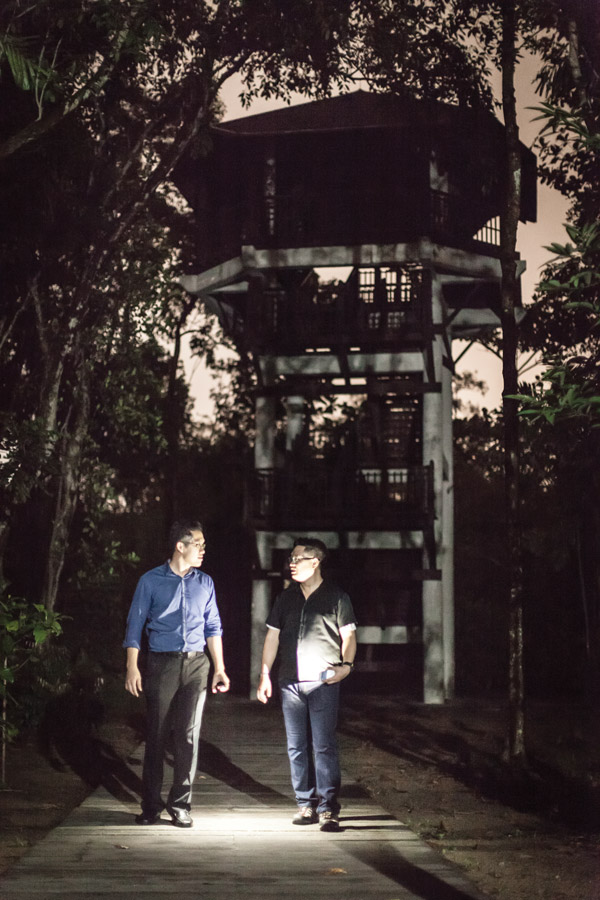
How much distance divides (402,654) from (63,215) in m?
14.1

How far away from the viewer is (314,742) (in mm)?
8797

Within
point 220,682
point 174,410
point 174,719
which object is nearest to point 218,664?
point 220,682

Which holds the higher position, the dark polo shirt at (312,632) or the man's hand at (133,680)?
the dark polo shirt at (312,632)

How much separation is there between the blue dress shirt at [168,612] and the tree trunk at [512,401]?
6178 millimetres

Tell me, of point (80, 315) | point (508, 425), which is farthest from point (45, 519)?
point (508, 425)

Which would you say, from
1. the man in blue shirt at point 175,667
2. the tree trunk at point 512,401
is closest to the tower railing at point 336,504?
the tree trunk at point 512,401

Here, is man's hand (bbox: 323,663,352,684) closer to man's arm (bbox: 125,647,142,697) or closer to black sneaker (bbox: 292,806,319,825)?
black sneaker (bbox: 292,806,319,825)

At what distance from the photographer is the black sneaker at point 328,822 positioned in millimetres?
8609

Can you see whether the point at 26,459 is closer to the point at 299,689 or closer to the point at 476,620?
the point at 299,689

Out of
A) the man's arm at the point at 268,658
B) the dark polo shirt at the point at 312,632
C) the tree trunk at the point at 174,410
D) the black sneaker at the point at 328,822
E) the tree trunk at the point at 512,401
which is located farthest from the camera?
the tree trunk at the point at 174,410

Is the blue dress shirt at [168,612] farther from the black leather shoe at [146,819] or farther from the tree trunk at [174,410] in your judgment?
the tree trunk at [174,410]

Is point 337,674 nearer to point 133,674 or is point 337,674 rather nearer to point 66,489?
point 133,674

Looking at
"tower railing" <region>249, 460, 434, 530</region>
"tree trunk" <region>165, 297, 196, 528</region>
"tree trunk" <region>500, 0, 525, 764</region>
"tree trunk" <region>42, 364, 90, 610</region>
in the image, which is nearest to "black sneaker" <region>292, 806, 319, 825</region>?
"tree trunk" <region>500, 0, 525, 764</region>

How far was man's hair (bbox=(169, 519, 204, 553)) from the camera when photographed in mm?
8773
